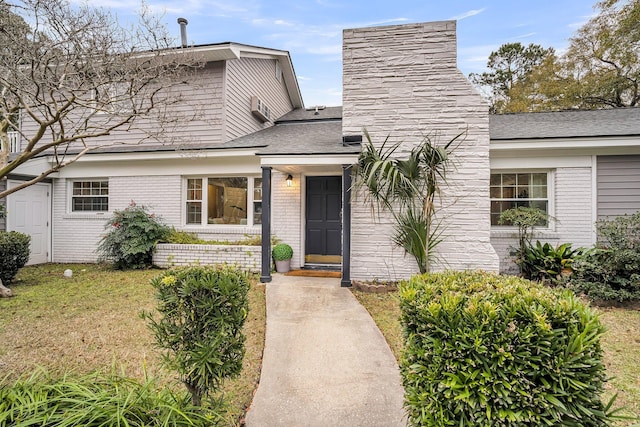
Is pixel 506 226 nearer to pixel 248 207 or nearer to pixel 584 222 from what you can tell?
pixel 584 222

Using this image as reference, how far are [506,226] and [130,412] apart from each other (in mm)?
7839

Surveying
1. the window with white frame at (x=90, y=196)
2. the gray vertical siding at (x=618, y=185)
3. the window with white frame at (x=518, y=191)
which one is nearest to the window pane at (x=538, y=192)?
the window with white frame at (x=518, y=191)

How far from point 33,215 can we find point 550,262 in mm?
12925

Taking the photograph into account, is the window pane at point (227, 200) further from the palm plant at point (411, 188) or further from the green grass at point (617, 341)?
the green grass at point (617, 341)

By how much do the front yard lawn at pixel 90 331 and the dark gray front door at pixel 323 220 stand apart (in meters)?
2.08

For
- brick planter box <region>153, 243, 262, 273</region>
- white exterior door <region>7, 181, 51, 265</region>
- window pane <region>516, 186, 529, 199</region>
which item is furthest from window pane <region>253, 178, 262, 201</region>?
window pane <region>516, 186, 529, 199</region>

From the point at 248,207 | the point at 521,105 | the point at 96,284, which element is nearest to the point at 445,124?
the point at 248,207

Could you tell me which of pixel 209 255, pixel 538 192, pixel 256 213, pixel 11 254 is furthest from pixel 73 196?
pixel 538 192

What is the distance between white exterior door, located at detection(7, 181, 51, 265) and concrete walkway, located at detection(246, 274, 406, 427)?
8103mm

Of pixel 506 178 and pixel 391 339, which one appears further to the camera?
pixel 506 178

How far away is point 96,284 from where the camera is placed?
255 inches

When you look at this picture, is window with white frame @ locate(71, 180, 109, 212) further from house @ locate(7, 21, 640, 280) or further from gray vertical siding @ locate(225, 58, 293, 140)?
gray vertical siding @ locate(225, 58, 293, 140)

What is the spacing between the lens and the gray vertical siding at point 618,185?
21.7ft

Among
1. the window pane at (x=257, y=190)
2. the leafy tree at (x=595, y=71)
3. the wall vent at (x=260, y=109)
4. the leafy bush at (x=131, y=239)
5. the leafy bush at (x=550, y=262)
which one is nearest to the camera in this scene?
the leafy bush at (x=550, y=262)
